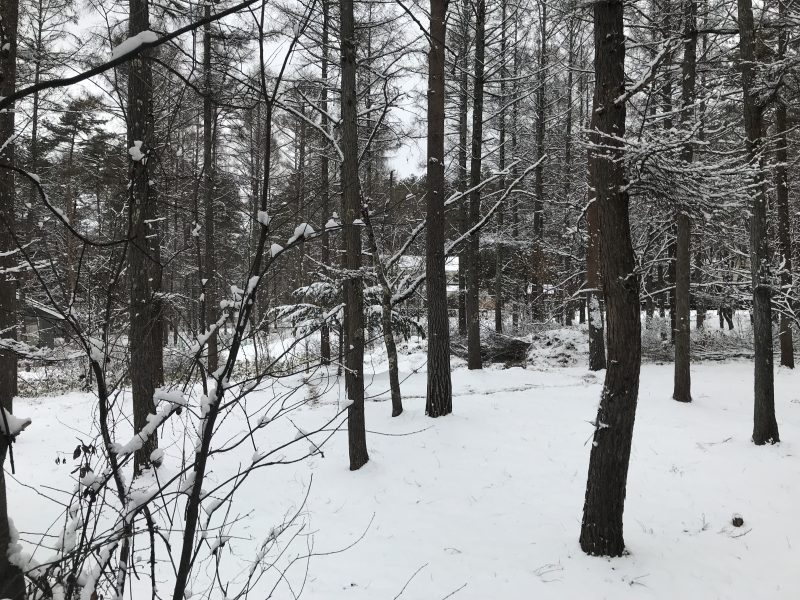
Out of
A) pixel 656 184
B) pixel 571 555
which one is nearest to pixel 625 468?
pixel 571 555

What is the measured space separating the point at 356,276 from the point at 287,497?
2.94m

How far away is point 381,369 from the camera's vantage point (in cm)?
1312

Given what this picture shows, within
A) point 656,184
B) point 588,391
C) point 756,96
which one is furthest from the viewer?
point 588,391

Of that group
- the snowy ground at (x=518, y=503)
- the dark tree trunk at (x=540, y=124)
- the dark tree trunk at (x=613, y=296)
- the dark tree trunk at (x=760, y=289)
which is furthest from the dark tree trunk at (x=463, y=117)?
the dark tree trunk at (x=613, y=296)

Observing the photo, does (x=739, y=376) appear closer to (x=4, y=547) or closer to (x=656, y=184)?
(x=656, y=184)

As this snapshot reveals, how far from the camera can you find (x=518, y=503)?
5.50 m

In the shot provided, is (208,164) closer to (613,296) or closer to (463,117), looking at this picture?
(613,296)

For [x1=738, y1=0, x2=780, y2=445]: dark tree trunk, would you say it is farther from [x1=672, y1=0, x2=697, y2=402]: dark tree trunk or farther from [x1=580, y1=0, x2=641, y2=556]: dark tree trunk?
[x1=580, y1=0, x2=641, y2=556]: dark tree trunk

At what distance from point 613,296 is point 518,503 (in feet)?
9.08

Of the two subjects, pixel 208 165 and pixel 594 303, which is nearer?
pixel 208 165

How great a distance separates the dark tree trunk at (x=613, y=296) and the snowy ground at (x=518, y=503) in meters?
0.56

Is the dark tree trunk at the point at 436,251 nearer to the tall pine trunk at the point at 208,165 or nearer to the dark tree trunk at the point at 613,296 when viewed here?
the tall pine trunk at the point at 208,165

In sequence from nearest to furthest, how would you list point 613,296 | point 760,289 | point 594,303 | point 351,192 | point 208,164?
point 208,164
point 613,296
point 351,192
point 760,289
point 594,303

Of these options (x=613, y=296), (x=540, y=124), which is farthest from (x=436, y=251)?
(x=540, y=124)
